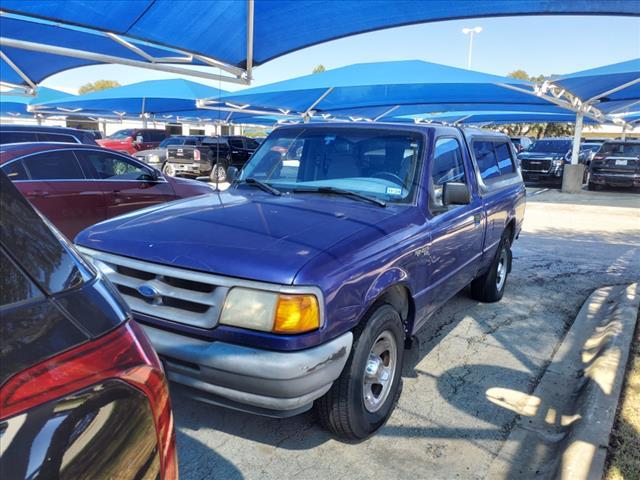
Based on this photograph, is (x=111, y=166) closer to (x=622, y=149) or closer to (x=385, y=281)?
(x=385, y=281)

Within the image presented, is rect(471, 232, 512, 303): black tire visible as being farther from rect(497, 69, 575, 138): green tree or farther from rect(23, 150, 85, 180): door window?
rect(497, 69, 575, 138): green tree

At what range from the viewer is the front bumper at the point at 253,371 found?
235 cm

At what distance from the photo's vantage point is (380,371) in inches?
122

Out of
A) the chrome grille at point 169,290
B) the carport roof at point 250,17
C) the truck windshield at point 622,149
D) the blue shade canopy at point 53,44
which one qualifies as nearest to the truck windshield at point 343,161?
the chrome grille at point 169,290

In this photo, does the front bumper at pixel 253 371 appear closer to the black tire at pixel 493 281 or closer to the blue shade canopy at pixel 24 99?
the black tire at pixel 493 281

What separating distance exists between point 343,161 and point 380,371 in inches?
68.8

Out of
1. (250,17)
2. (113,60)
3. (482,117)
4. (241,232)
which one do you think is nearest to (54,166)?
(113,60)

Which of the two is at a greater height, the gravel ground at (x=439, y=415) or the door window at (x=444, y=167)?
the door window at (x=444, y=167)

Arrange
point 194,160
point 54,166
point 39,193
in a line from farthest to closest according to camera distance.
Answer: point 194,160
point 54,166
point 39,193

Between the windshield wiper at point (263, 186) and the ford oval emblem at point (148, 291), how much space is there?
1.38m

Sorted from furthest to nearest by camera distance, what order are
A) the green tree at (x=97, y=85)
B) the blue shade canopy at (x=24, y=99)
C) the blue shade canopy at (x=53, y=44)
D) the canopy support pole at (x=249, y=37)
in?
the green tree at (x=97, y=85)
the blue shade canopy at (x=24, y=99)
the blue shade canopy at (x=53, y=44)
the canopy support pole at (x=249, y=37)

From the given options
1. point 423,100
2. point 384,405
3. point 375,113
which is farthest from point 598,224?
point 375,113

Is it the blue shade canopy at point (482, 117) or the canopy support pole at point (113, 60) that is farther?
the blue shade canopy at point (482, 117)

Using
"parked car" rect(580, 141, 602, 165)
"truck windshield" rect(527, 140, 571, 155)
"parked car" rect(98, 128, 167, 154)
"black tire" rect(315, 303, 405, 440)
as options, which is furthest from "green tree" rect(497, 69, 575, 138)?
"black tire" rect(315, 303, 405, 440)
